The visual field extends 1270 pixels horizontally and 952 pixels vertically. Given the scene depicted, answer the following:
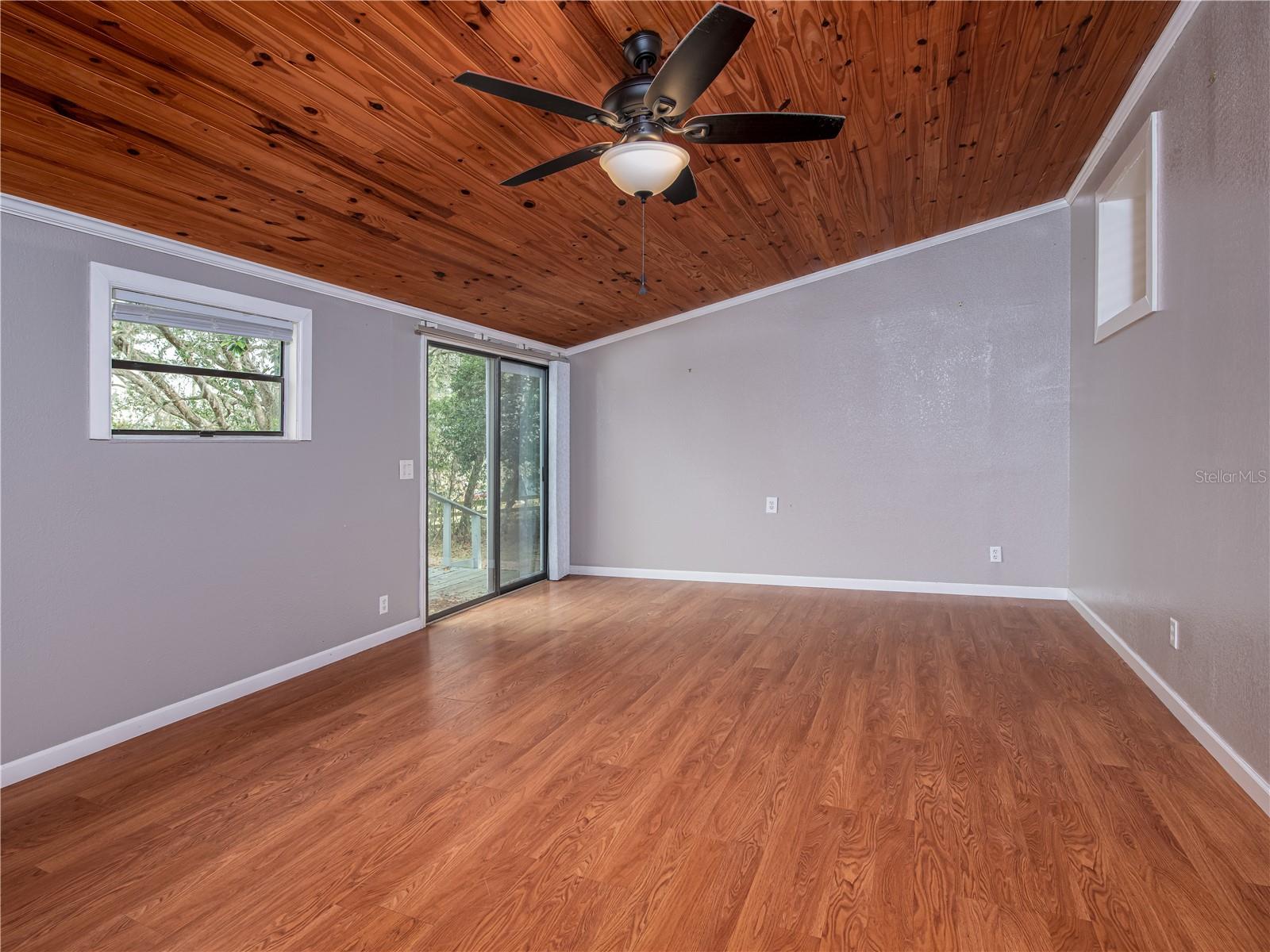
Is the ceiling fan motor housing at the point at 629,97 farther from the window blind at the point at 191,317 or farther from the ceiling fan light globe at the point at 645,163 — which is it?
the window blind at the point at 191,317

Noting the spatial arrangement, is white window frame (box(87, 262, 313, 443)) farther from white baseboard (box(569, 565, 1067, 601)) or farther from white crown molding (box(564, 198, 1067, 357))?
white baseboard (box(569, 565, 1067, 601))

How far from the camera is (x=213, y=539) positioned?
3113 millimetres

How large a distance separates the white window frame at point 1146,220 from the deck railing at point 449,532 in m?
4.28

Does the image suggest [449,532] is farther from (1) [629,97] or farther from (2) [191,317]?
(1) [629,97]

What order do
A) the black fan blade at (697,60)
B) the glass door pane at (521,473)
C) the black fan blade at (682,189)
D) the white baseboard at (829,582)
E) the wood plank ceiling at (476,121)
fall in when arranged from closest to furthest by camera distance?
1. the black fan blade at (697,60)
2. the wood plank ceiling at (476,121)
3. the black fan blade at (682,189)
4. the white baseboard at (829,582)
5. the glass door pane at (521,473)

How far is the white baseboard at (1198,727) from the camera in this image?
7.16 ft

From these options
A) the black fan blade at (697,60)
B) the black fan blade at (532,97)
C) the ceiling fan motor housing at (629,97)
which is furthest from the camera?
the ceiling fan motor housing at (629,97)

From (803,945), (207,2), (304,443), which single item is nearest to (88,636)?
(304,443)

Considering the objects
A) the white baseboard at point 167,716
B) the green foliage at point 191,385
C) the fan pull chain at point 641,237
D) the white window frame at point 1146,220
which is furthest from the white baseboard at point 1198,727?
the green foliage at point 191,385

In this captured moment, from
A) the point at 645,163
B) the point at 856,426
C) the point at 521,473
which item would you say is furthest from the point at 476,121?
the point at 856,426

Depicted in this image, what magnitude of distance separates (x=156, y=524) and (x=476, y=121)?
7.19ft

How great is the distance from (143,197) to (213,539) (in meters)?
1.50

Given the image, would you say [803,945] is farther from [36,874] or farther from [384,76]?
[384,76]

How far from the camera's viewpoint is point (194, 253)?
9.82 feet
